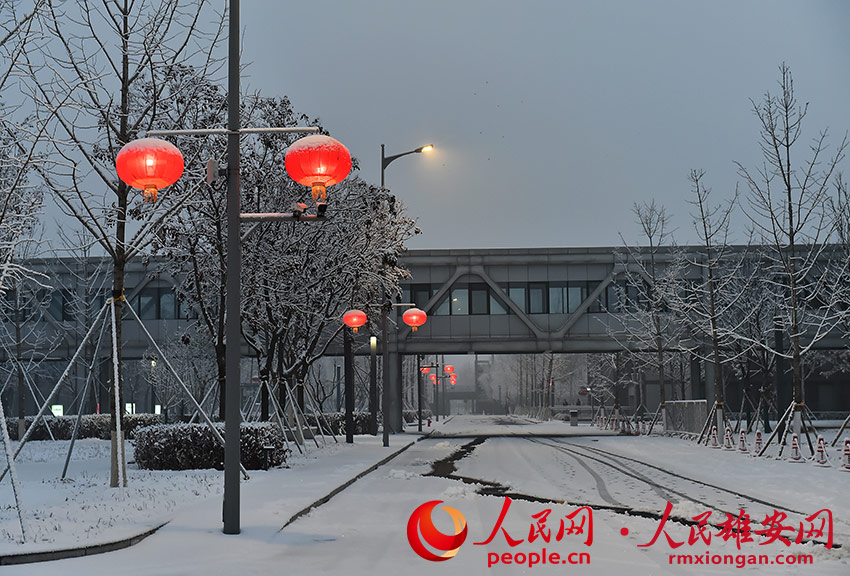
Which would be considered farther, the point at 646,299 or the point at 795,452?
the point at 646,299

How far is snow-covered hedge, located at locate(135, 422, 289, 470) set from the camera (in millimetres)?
19688

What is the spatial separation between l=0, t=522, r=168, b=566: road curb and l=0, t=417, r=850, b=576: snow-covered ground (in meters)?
0.15

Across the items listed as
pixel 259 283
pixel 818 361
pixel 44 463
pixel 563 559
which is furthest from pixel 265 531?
pixel 818 361

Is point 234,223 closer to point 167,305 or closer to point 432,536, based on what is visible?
point 432,536

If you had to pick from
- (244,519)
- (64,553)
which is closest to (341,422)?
(244,519)

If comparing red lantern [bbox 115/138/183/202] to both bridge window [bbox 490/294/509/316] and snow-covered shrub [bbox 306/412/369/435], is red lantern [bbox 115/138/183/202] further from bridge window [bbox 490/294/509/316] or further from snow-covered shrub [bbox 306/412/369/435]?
bridge window [bbox 490/294/509/316]

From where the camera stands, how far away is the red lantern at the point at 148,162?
36.2ft

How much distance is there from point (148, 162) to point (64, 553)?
4718 millimetres

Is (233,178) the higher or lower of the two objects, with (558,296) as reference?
lower

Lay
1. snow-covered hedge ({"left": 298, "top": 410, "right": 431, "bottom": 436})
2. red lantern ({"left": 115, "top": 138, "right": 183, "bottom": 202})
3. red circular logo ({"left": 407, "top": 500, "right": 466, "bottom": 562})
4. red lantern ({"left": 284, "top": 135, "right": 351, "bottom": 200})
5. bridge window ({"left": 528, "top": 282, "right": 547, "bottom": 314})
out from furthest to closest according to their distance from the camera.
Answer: bridge window ({"left": 528, "top": 282, "right": 547, "bottom": 314})
snow-covered hedge ({"left": 298, "top": 410, "right": 431, "bottom": 436})
red lantern ({"left": 115, "top": 138, "right": 183, "bottom": 202})
red lantern ({"left": 284, "top": 135, "right": 351, "bottom": 200})
red circular logo ({"left": 407, "top": 500, "right": 466, "bottom": 562})

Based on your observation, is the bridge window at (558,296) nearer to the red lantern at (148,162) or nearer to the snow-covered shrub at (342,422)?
the snow-covered shrub at (342,422)

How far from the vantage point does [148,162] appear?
1105 centimetres

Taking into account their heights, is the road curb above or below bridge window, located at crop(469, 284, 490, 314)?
below

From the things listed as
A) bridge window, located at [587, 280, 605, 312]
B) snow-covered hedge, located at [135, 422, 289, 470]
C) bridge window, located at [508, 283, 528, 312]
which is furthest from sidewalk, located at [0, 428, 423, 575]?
bridge window, located at [587, 280, 605, 312]
